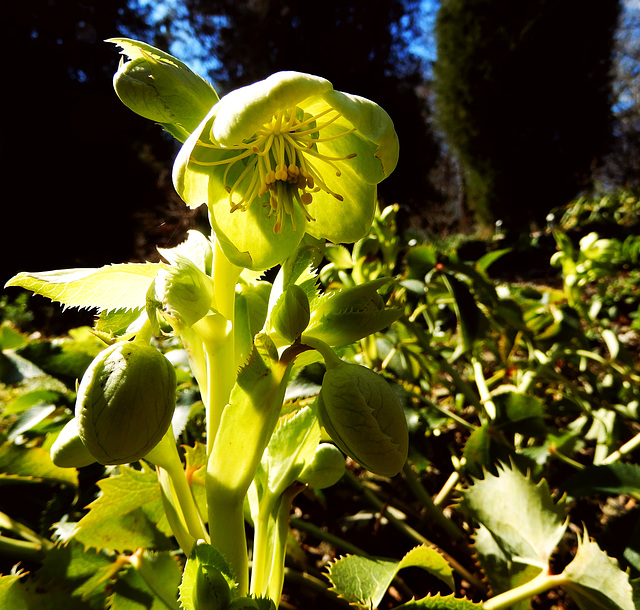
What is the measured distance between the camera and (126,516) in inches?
17.3

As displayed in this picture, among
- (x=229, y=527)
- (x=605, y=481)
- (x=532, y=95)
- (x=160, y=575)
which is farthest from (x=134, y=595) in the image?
(x=532, y=95)

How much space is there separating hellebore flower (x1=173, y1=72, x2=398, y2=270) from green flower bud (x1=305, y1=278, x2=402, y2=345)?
2.3 inches

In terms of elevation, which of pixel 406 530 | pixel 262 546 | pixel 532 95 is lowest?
pixel 406 530

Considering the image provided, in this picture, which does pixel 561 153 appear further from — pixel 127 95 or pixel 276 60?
pixel 127 95

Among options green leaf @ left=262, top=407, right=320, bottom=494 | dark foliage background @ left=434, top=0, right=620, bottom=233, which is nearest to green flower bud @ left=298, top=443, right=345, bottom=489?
green leaf @ left=262, top=407, right=320, bottom=494

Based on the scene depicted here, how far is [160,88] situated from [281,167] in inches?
3.6

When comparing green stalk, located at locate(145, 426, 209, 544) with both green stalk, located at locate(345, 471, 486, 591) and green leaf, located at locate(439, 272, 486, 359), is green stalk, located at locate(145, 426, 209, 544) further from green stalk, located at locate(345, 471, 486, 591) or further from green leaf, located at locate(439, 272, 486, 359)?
green leaf, located at locate(439, 272, 486, 359)

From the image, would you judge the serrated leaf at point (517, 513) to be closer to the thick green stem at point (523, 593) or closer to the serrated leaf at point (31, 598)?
the thick green stem at point (523, 593)

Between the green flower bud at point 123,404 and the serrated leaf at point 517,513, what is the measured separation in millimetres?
367

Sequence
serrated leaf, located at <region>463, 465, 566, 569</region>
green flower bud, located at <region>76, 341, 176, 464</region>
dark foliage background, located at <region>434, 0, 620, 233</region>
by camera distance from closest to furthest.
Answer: green flower bud, located at <region>76, 341, 176, 464</region>, serrated leaf, located at <region>463, 465, 566, 569</region>, dark foliage background, located at <region>434, 0, 620, 233</region>

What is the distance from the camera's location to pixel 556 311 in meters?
0.99

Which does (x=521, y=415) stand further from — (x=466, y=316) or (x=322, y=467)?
(x=322, y=467)

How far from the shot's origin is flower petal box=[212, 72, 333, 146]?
11.3 inches

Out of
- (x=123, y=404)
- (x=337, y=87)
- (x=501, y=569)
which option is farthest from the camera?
(x=337, y=87)
